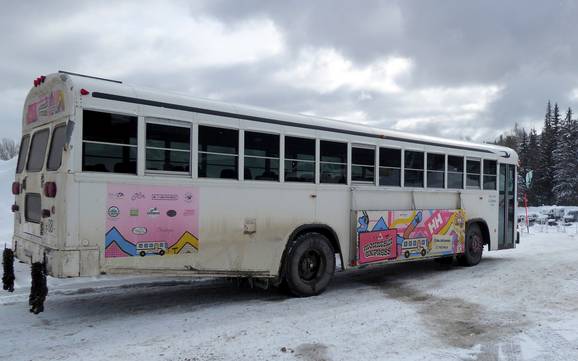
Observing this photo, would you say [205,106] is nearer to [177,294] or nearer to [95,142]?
[95,142]

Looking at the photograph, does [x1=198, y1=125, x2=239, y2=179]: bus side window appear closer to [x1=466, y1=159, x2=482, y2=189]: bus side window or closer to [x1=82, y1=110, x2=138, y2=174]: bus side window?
[x1=82, y1=110, x2=138, y2=174]: bus side window

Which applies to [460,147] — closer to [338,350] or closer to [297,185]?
[297,185]

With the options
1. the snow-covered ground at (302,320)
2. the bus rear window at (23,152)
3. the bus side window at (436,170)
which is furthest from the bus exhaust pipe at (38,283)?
the bus side window at (436,170)

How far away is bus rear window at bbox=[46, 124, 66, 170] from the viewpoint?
6240 mm

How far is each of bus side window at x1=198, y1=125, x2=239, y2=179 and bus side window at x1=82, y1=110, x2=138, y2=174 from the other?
0.97m

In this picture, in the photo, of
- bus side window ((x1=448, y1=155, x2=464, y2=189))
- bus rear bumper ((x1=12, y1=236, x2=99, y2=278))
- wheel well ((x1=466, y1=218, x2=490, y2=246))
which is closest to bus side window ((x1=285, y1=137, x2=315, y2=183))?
bus rear bumper ((x1=12, y1=236, x2=99, y2=278))

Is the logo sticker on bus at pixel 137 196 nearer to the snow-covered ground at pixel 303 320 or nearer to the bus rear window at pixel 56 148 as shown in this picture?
the bus rear window at pixel 56 148

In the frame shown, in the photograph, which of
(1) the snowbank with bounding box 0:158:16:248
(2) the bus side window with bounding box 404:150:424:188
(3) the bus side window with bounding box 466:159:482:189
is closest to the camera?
(2) the bus side window with bounding box 404:150:424:188

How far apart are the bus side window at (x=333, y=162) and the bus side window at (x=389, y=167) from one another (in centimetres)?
95

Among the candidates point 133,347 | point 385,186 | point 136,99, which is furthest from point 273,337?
point 385,186

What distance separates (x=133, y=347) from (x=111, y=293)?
308 cm

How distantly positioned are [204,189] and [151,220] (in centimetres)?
88

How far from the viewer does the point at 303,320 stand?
663cm

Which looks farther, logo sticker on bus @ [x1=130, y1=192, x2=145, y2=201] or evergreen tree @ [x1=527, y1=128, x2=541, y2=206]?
evergreen tree @ [x1=527, y1=128, x2=541, y2=206]
